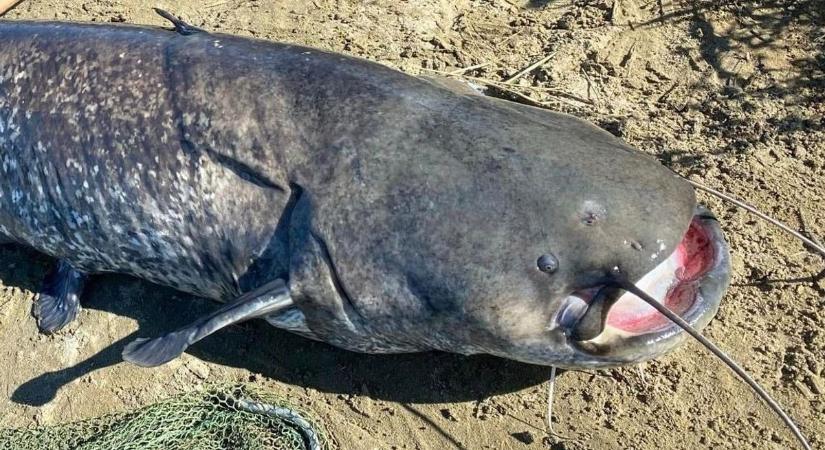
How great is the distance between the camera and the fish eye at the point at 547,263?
2404 mm

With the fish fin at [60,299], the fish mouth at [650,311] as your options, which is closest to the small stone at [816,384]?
the fish mouth at [650,311]

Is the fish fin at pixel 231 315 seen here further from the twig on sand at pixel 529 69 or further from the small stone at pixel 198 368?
the twig on sand at pixel 529 69

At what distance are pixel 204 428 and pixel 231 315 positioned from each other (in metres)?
0.89

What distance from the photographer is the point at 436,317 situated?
104 inches

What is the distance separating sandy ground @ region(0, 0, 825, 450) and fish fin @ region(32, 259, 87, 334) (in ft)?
0.25

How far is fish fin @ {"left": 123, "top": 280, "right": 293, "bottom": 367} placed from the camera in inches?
110

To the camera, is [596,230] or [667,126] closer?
[596,230]

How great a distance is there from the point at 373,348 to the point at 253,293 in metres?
0.56

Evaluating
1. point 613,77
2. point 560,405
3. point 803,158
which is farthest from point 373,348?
point 803,158

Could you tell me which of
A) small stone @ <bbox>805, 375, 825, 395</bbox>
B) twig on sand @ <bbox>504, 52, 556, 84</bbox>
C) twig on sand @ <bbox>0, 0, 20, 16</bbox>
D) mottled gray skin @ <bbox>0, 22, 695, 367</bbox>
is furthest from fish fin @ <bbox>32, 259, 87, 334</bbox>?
small stone @ <bbox>805, 375, 825, 395</bbox>

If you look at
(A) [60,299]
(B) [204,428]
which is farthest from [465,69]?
(A) [60,299]

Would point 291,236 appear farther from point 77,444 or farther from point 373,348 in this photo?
point 77,444

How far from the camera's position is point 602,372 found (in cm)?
317

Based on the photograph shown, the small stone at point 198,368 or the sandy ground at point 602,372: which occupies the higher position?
the sandy ground at point 602,372
